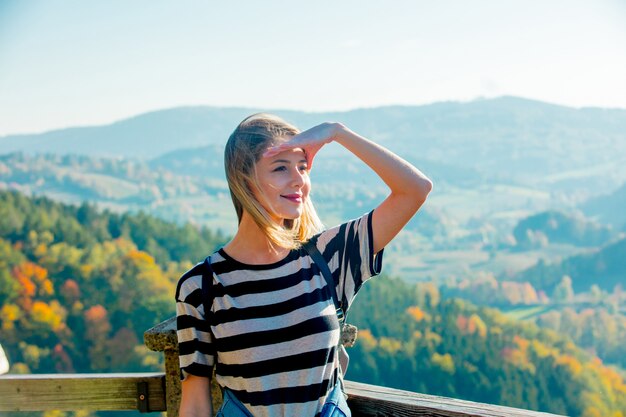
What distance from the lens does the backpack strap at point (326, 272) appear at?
81.2 inches

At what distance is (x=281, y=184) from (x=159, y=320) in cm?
4009

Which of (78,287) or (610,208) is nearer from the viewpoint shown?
(78,287)

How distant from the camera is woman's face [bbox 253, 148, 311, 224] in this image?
207 cm

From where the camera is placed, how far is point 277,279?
2.04 meters

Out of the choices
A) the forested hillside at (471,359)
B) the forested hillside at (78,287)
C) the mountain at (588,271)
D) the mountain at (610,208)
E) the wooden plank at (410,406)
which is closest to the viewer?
the wooden plank at (410,406)

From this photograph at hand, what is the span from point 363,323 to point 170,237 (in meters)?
15.0

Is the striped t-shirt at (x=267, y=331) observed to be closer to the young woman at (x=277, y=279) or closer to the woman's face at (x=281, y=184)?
the young woman at (x=277, y=279)

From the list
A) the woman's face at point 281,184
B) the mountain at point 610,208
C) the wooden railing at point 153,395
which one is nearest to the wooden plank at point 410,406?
the wooden railing at point 153,395

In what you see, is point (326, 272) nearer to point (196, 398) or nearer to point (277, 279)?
point (277, 279)

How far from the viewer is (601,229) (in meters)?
95.9

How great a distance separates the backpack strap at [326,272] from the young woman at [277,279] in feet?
0.04

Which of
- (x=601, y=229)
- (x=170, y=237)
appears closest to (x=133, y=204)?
(x=170, y=237)

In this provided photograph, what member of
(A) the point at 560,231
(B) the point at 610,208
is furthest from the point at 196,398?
(B) the point at 610,208

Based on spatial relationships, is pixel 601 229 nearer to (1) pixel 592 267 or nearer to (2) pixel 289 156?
(1) pixel 592 267
